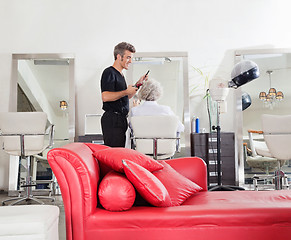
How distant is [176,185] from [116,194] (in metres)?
0.54

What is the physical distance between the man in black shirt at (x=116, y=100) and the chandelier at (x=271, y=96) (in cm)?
306

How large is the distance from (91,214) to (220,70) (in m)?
4.44

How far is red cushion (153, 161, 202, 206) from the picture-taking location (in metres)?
2.25

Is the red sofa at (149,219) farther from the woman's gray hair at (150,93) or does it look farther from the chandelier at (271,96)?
the chandelier at (271,96)

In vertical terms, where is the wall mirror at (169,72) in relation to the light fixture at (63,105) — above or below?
above

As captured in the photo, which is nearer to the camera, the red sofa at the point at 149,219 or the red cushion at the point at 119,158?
the red sofa at the point at 149,219

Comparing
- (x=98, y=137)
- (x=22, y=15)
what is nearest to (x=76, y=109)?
(x=98, y=137)

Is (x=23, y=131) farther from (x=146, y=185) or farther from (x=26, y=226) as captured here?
(x=26, y=226)

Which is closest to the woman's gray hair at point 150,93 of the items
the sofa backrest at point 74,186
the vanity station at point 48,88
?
the vanity station at point 48,88

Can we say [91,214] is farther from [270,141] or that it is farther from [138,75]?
[138,75]

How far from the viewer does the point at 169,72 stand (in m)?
5.79

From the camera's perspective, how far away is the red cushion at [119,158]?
84.7 inches

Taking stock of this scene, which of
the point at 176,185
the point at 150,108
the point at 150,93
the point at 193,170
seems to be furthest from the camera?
the point at 150,93

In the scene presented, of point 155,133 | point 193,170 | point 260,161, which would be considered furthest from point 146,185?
point 260,161
